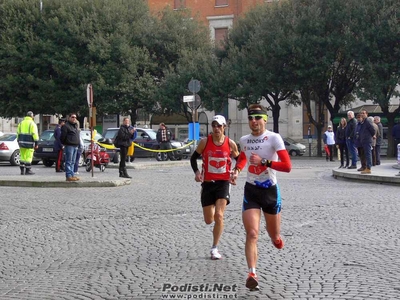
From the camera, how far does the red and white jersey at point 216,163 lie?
8656mm

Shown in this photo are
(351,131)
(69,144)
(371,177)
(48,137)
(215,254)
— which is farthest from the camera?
(48,137)

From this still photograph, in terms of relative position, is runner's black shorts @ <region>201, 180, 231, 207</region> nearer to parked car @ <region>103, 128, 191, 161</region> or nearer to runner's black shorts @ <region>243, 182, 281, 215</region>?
runner's black shorts @ <region>243, 182, 281, 215</region>

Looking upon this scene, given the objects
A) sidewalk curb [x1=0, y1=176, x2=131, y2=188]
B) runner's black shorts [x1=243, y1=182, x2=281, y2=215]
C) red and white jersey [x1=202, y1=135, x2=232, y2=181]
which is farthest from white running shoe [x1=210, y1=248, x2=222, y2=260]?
sidewalk curb [x1=0, y1=176, x2=131, y2=188]

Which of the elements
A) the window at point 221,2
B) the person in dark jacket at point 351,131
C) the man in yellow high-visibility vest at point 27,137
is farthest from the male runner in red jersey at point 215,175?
the window at point 221,2

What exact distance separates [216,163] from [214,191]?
0.31m

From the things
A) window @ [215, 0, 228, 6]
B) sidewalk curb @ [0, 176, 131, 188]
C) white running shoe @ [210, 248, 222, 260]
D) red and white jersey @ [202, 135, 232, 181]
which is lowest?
sidewalk curb @ [0, 176, 131, 188]

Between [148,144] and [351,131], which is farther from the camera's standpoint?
[148,144]

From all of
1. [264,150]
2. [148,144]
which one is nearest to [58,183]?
[264,150]

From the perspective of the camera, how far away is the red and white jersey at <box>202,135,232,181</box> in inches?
341

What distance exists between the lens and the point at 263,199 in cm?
707

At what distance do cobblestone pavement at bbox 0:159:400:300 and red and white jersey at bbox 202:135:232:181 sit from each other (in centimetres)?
87

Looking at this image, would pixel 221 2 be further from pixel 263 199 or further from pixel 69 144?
pixel 263 199

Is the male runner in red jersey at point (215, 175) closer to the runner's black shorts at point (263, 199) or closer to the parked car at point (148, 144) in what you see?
the runner's black shorts at point (263, 199)

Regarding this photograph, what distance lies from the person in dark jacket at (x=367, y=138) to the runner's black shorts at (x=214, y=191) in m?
12.9
